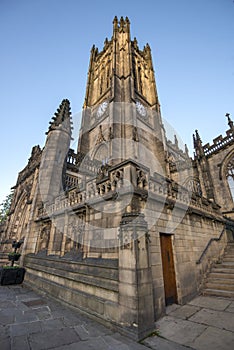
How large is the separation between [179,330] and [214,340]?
0.70m

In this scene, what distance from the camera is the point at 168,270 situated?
206 inches

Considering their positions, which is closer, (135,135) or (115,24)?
(135,135)

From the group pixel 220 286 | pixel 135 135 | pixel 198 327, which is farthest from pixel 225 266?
pixel 135 135

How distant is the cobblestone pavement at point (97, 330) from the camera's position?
293 centimetres

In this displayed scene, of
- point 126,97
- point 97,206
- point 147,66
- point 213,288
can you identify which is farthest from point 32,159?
point 147,66

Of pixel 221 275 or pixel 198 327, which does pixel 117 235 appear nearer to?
pixel 198 327

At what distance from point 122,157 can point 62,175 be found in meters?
5.81

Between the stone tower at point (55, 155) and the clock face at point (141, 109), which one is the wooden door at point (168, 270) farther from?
the clock face at point (141, 109)

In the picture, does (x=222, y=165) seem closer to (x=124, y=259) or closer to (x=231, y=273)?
(x=231, y=273)

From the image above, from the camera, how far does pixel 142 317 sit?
338 cm

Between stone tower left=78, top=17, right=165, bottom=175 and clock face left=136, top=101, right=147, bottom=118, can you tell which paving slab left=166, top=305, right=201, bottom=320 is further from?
clock face left=136, top=101, right=147, bottom=118

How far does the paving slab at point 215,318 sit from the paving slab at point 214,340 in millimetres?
303

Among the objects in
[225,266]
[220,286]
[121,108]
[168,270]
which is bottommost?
[220,286]

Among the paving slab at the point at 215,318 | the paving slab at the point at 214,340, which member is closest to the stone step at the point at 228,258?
the paving slab at the point at 215,318
